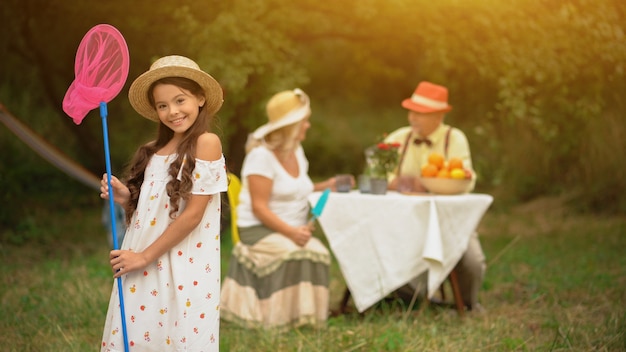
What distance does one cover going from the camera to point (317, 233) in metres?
8.59

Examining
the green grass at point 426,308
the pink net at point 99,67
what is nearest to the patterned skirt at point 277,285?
the green grass at point 426,308

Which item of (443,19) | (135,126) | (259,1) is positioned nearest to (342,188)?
(259,1)

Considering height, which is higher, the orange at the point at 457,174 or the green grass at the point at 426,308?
the orange at the point at 457,174

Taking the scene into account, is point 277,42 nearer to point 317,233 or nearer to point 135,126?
point 317,233

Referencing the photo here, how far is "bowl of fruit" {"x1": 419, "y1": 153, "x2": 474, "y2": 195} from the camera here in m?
4.69

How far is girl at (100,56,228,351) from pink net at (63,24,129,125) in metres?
0.12

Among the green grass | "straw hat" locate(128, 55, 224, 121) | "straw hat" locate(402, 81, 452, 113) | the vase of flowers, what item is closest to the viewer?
"straw hat" locate(128, 55, 224, 121)

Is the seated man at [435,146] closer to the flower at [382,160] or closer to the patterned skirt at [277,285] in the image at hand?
the flower at [382,160]

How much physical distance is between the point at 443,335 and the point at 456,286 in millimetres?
643

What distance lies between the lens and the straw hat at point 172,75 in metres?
2.73

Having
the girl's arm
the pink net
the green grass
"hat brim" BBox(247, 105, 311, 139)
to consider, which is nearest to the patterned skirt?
the green grass

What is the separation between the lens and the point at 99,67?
267 cm

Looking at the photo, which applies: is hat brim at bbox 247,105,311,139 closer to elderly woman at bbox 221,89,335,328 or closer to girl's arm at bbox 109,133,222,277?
elderly woman at bbox 221,89,335,328

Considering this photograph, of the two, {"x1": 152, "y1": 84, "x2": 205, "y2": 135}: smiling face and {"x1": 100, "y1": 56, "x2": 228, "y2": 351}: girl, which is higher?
{"x1": 152, "y1": 84, "x2": 205, "y2": 135}: smiling face
